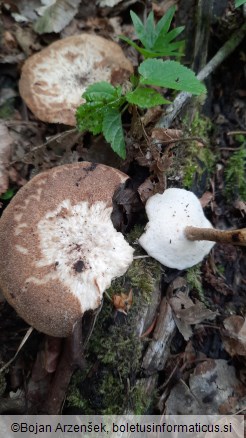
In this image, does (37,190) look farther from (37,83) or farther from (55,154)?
(37,83)

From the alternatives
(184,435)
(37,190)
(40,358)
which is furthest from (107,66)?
(184,435)

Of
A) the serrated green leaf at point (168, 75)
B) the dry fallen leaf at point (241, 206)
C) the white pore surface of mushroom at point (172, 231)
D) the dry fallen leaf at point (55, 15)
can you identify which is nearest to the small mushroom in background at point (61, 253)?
the white pore surface of mushroom at point (172, 231)

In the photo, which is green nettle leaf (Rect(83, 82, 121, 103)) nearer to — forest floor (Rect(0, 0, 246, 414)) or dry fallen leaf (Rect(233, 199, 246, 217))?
forest floor (Rect(0, 0, 246, 414))

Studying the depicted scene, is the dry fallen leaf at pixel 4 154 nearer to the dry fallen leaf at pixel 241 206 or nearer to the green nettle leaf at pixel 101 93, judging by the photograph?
the green nettle leaf at pixel 101 93

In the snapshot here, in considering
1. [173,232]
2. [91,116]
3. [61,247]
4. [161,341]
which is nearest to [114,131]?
[91,116]

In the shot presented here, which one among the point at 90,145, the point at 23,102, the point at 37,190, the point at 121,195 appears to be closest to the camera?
the point at 37,190

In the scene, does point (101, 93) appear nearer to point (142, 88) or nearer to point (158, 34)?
point (142, 88)

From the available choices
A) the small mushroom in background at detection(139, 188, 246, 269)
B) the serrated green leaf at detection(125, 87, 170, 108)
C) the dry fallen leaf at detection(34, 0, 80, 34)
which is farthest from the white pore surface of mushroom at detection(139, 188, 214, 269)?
the dry fallen leaf at detection(34, 0, 80, 34)
